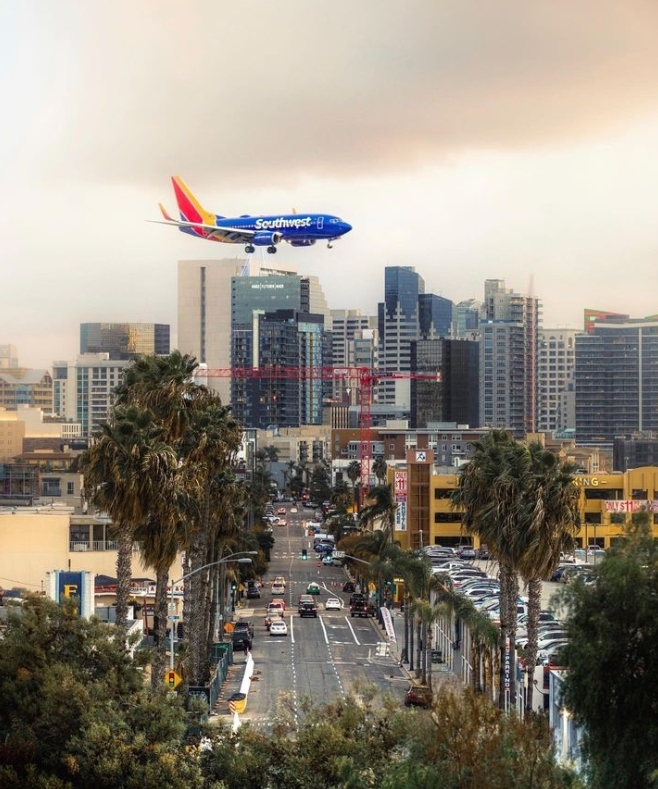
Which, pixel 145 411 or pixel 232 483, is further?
pixel 232 483

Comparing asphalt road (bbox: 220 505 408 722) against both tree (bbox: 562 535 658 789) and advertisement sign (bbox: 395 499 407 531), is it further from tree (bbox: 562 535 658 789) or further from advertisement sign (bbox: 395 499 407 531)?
tree (bbox: 562 535 658 789)

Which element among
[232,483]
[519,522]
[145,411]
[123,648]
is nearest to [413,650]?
[232,483]

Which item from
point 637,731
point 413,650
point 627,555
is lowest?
point 413,650

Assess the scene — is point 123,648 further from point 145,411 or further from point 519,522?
point 519,522

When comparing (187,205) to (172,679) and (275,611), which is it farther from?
(172,679)

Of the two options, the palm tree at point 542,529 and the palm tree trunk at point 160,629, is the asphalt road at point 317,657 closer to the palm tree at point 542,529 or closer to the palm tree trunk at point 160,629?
the palm tree trunk at point 160,629

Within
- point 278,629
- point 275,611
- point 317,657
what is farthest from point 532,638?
point 275,611

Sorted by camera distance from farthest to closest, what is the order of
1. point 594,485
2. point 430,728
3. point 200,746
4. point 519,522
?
point 594,485 < point 519,522 < point 200,746 < point 430,728
